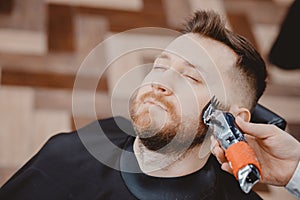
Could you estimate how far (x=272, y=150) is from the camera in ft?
3.59

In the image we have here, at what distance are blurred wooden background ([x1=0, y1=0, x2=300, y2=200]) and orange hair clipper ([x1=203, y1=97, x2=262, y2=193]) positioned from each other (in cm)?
78

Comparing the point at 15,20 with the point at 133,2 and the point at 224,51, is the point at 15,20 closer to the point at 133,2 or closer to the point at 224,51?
the point at 133,2

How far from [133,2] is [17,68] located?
1.79ft

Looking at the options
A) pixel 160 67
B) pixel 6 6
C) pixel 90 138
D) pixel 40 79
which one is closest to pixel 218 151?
pixel 160 67

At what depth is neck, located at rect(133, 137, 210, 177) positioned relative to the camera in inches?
42.9

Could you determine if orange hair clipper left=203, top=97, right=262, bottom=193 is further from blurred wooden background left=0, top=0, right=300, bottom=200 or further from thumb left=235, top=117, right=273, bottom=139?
blurred wooden background left=0, top=0, right=300, bottom=200

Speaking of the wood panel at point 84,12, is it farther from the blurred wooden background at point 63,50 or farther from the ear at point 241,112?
the ear at point 241,112

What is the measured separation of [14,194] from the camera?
1.26 m

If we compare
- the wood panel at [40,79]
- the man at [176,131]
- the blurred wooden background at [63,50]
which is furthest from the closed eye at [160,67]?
the wood panel at [40,79]

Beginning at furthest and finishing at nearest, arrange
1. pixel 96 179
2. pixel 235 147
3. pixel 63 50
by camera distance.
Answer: pixel 63 50 → pixel 96 179 → pixel 235 147

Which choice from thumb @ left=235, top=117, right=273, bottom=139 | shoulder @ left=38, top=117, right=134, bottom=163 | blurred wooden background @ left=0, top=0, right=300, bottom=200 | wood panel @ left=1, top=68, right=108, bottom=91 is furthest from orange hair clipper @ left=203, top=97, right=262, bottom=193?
wood panel @ left=1, top=68, right=108, bottom=91

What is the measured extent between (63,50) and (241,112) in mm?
1172

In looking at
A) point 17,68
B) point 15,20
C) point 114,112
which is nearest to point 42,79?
point 17,68

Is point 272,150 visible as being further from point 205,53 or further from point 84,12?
point 84,12
